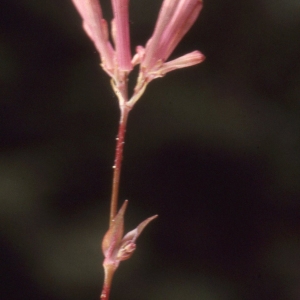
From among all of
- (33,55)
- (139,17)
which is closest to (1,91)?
(33,55)

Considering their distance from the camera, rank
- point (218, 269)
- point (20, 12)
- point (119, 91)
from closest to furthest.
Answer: point (119, 91), point (20, 12), point (218, 269)

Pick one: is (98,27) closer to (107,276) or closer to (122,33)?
(122,33)

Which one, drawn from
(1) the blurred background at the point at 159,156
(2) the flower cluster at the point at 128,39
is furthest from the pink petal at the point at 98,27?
(1) the blurred background at the point at 159,156

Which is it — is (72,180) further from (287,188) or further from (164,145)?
(287,188)

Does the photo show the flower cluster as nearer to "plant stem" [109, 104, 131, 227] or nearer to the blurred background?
"plant stem" [109, 104, 131, 227]

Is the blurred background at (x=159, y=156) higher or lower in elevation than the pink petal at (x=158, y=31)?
lower

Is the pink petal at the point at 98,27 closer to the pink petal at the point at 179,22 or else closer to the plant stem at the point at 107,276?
the pink petal at the point at 179,22

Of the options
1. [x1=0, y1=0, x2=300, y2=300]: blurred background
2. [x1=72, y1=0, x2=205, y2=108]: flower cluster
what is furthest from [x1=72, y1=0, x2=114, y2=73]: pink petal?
[x1=0, y1=0, x2=300, y2=300]: blurred background
